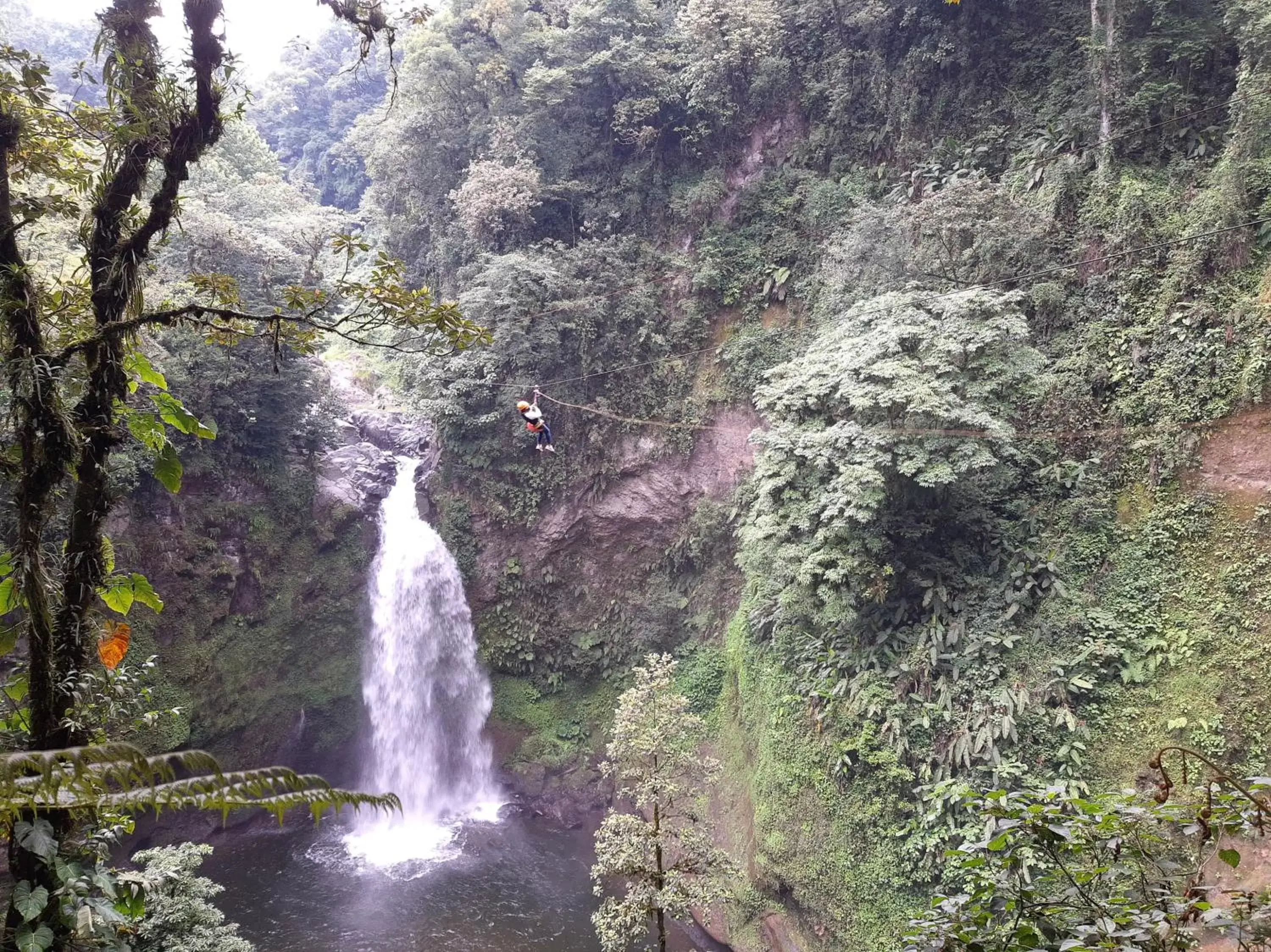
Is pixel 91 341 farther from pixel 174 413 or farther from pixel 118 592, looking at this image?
pixel 118 592

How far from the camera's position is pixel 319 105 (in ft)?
104

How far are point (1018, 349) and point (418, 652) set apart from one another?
12.4m

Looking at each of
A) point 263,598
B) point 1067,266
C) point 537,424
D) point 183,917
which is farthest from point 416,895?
point 1067,266

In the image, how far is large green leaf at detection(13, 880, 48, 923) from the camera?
2088 mm

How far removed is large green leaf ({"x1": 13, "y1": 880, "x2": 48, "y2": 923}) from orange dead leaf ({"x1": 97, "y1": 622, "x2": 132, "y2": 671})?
880 mm

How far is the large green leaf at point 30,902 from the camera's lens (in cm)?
209

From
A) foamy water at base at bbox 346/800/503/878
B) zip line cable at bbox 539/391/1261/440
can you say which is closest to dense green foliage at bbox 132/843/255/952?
foamy water at base at bbox 346/800/503/878

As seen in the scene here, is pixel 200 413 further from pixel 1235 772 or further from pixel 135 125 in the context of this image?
pixel 1235 772

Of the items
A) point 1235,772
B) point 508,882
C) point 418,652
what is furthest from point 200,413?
point 1235,772

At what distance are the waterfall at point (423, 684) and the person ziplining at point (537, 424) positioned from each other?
3.41m

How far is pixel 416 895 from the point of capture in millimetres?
11422

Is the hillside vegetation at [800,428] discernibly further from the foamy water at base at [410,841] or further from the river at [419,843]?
the foamy water at base at [410,841]

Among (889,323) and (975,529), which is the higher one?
(889,323)

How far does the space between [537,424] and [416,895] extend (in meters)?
7.81
